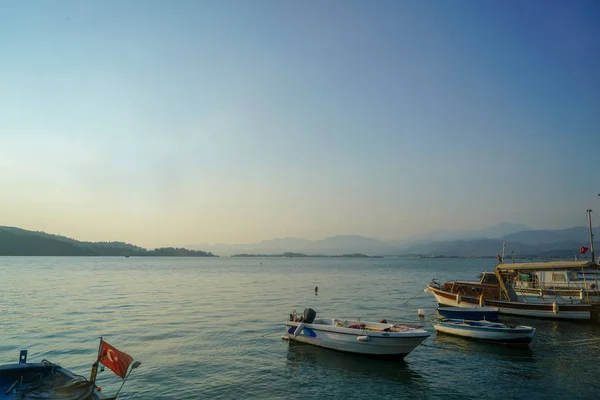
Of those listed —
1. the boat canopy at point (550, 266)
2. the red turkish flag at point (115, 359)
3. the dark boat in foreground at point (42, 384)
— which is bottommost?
the dark boat in foreground at point (42, 384)

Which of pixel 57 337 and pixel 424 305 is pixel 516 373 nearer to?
pixel 424 305

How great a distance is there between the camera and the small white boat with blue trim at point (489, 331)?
26844 mm

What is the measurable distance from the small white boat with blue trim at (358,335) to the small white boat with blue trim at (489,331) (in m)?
6.94

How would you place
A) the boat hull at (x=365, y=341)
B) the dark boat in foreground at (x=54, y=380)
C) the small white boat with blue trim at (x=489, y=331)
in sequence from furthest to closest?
the small white boat with blue trim at (x=489, y=331)
the boat hull at (x=365, y=341)
the dark boat in foreground at (x=54, y=380)

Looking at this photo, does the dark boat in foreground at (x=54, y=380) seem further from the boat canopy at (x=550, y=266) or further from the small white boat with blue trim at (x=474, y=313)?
the boat canopy at (x=550, y=266)

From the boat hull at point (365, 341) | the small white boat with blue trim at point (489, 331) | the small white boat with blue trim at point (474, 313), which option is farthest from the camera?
the small white boat with blue trim at point (474, 313)

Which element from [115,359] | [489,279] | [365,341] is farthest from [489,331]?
[115,359]

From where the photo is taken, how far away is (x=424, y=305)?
166ft

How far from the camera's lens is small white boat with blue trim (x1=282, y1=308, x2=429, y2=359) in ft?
74.5

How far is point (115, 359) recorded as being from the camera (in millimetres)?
13391

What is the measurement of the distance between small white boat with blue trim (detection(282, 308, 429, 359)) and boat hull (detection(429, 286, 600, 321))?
20.5 m

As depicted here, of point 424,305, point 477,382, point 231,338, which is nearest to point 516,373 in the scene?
point 477,382

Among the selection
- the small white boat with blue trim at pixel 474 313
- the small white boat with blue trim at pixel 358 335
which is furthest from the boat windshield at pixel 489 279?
the small white boat with blue trim at pixel 358 335

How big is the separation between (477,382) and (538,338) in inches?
568
